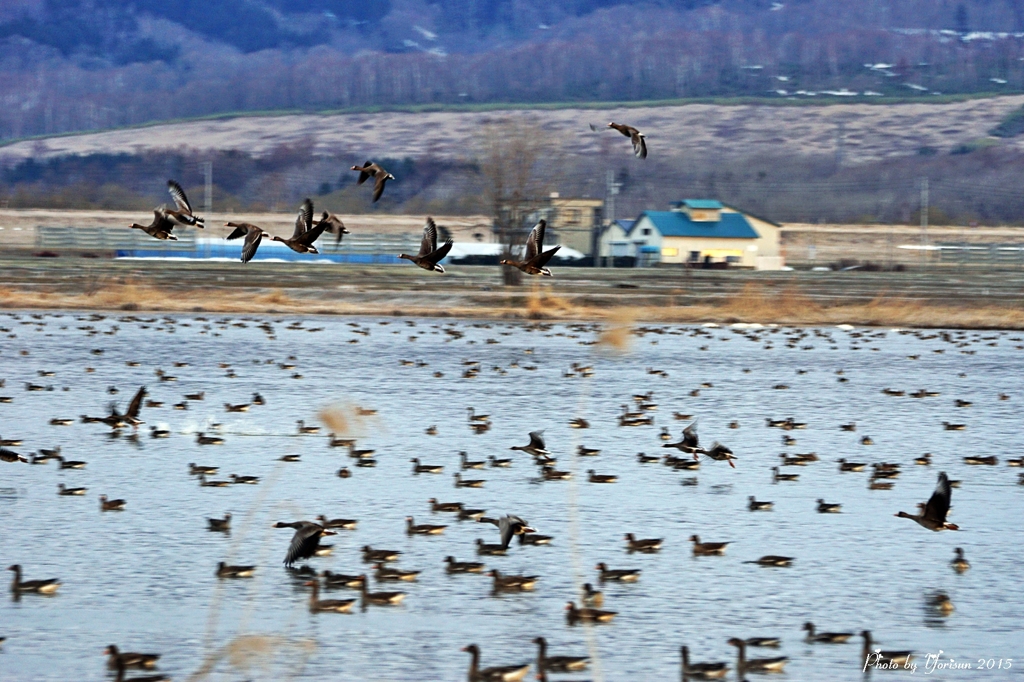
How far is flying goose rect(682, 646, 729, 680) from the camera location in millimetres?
13359

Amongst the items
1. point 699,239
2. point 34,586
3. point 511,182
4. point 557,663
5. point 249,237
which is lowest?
point 557,663

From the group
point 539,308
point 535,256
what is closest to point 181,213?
point 535,256

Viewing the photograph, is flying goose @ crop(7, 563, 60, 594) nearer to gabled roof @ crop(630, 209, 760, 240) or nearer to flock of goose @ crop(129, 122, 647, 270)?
flock of goose @ crop(129, 122, 647, 270)

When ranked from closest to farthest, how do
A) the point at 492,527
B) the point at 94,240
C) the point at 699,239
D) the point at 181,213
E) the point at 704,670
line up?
the point at 704,670 < the point at 181,213 < the point at 492,527 < the point at 94,240 < the point at 699,239

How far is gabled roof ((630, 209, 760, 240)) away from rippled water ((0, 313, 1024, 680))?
7033cm

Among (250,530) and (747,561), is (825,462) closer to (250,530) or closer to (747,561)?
(747,561)

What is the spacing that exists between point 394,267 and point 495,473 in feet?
210

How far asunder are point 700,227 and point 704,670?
329 ft

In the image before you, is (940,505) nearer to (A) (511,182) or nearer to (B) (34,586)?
(B) (34,586)

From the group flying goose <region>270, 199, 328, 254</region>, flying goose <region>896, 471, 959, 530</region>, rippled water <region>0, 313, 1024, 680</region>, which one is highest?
flying goose <region>270, 199, 328, 254</region>

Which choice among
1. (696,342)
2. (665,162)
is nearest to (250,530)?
(696,342)

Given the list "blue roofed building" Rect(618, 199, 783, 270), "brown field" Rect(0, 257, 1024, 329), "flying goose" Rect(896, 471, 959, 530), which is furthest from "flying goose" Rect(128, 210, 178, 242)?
"blue roofed building" Rect(618, 199, 783, 270)

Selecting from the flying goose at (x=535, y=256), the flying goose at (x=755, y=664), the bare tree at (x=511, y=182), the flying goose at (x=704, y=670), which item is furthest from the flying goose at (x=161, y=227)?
the bare tree at (x=511, y=182)

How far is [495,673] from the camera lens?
13203 mm
